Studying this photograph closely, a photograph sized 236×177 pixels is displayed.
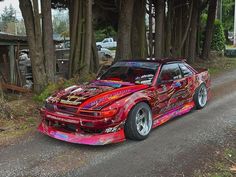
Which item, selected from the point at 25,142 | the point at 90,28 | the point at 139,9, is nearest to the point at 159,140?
the point at 25,142

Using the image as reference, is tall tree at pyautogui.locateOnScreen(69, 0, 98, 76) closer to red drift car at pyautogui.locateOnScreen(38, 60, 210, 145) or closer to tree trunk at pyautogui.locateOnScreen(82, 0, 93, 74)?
tree trunk at pyautogui.locateOnScreen(82, 0, 93, 74)

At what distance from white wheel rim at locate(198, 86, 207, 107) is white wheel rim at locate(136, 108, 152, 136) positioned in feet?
7.93

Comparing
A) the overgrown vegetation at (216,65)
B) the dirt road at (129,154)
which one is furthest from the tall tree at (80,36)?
the overgrown vegetation at (216,65)

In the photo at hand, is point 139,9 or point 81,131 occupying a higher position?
point 139,9

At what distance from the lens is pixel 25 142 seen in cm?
618

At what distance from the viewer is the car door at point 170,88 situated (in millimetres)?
6742

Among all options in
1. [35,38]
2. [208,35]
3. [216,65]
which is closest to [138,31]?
[35,38]

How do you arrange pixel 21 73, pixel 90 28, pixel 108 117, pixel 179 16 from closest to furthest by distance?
pixel 108 117, pixel 90 28, pixel 21 73, pixel 179 16

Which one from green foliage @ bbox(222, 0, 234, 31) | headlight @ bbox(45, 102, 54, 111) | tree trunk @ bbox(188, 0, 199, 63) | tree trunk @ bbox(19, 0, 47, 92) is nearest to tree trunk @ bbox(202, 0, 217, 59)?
tree trunk @ bbox(188, 0, 199, 63)

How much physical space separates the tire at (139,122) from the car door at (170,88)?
0.39 metres

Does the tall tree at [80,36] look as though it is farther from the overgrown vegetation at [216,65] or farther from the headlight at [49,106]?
the overgrown vegetation at [216,65]

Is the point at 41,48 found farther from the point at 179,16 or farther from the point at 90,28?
the point at 179,16

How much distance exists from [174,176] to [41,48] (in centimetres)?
657

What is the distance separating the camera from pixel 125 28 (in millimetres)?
13453
